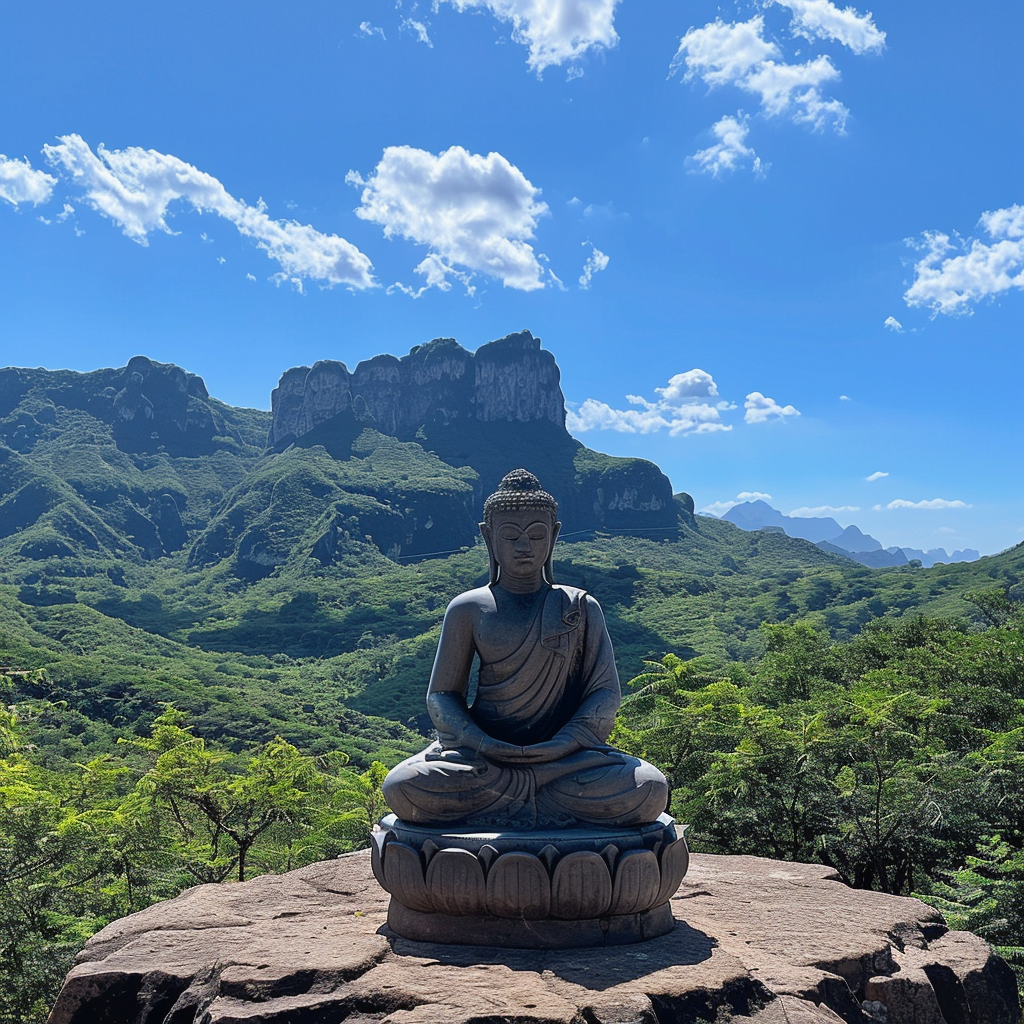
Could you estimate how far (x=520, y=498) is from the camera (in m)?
6.77

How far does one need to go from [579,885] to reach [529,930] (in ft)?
1.43

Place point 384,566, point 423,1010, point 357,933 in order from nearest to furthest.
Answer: point 423,1010, point 357,933, point 384,566

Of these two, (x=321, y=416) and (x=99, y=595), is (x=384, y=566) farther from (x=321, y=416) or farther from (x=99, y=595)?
(x=321, y=416)

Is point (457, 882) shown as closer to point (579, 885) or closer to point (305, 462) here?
point (579, 885)

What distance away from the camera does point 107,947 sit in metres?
5.99

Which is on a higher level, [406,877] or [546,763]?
[546,763]

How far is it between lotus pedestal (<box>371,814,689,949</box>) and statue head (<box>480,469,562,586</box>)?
2.02 meters

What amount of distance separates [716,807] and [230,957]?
8.00 meters

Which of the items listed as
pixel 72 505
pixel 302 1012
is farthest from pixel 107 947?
pixel 72 505

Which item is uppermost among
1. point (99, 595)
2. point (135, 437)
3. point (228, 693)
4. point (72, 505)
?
point (135, 437)

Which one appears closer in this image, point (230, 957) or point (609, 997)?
point (609, 997)

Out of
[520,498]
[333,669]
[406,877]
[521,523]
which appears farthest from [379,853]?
[333,669]

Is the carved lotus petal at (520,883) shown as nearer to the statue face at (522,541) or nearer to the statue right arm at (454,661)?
the statue right arm at (454,661)

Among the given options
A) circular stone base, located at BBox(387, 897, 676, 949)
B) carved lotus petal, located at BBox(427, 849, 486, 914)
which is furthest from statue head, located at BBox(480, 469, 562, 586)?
circular stone base, located at BBox(387, 897, 676, 949)
